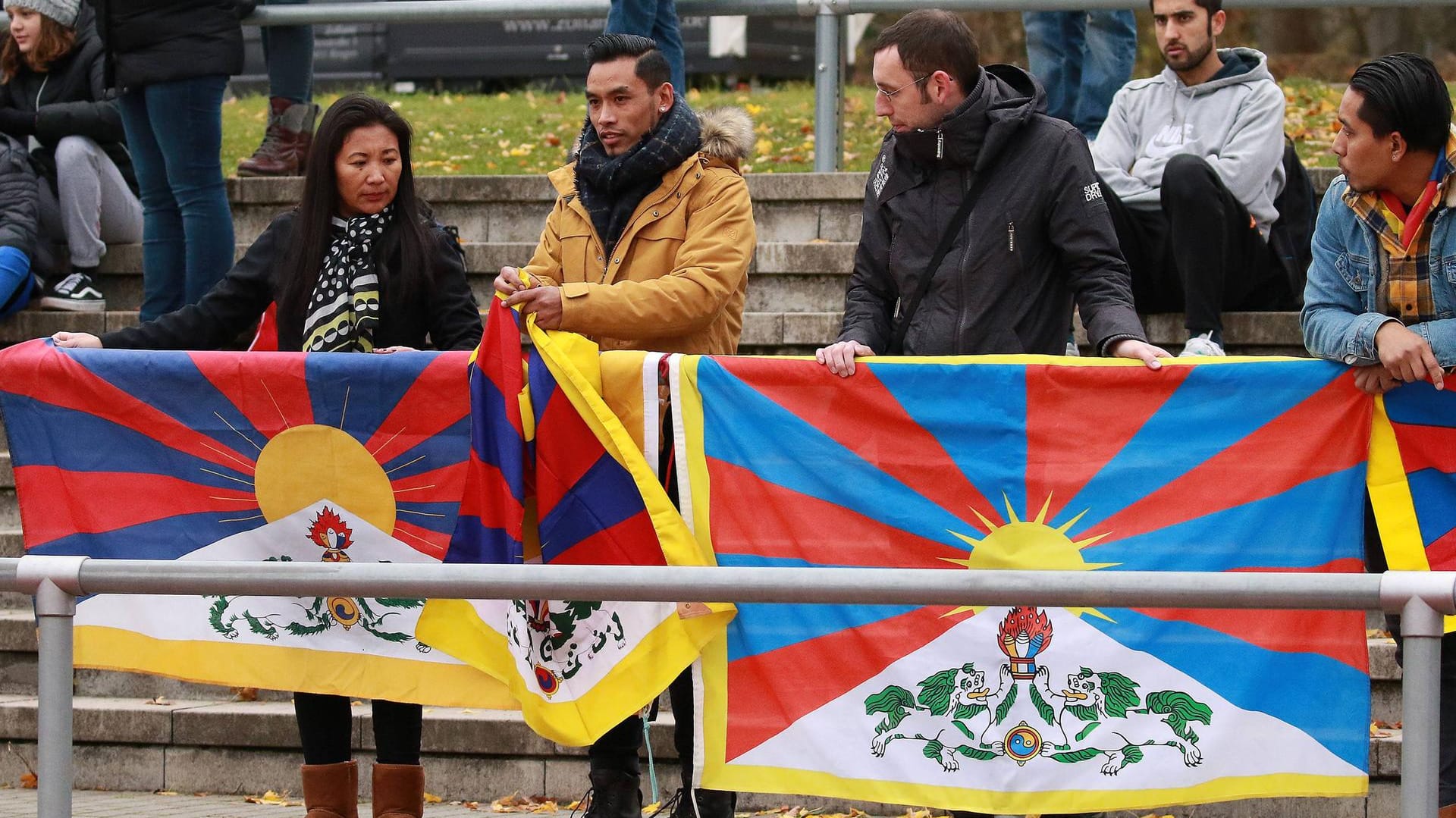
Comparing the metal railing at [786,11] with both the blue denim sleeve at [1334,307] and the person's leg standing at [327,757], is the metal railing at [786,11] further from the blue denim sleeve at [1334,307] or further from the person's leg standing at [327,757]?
the person's leg standing at [327,757]

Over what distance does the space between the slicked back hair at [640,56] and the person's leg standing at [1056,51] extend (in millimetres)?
3548

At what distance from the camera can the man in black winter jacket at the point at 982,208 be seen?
492 cm

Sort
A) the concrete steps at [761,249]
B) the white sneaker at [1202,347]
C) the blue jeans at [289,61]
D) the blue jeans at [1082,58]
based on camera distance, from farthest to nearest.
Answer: the blue jeans at [289,61], the blue jeans at [1082,58], the concrete steps at [761,249], the white sneaker at [1202,347]

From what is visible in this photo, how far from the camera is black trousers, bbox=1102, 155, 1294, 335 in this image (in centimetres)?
655

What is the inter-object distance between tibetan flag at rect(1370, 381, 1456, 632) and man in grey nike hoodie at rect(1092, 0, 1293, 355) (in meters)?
1.93

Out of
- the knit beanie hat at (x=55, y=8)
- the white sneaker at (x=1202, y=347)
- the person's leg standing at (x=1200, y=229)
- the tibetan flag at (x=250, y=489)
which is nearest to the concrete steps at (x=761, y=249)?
the person's leg standing at (x=1200, y=229)

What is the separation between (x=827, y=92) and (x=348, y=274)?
3.96 metres

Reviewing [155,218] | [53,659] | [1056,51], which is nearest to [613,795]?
[53,659]

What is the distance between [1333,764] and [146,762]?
154 inches

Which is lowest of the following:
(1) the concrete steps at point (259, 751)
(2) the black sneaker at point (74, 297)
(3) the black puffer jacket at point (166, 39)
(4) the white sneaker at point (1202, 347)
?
(1) the concrete steps at point (259, 751)

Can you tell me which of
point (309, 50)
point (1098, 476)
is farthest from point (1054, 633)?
point (309, 50)

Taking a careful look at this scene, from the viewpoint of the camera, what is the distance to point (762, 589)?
3.37m

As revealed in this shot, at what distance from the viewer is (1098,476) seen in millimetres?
4629

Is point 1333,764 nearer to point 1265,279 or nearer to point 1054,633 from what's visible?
point 1054,633
